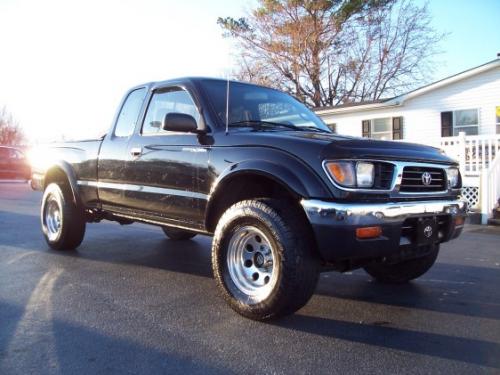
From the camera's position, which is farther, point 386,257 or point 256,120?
point 256,120

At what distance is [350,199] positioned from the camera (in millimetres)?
3184

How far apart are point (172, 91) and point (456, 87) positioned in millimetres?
15400

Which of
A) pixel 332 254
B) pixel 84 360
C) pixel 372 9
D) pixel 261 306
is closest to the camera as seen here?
pixel 84 360

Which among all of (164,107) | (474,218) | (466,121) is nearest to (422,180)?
(164,107)

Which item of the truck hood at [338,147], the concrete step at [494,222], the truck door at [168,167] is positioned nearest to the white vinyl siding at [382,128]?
the concrete step at [494,222]

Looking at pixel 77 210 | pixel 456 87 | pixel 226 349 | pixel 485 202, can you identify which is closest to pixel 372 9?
pixel 456 87

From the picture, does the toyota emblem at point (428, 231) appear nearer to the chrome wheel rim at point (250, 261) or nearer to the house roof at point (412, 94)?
the chrome wheel rim at point (250, 261)

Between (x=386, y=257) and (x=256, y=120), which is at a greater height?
(x=256, y=120)

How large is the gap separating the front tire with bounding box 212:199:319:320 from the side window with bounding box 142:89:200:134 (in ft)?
4.27

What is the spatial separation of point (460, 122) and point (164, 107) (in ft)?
49.7

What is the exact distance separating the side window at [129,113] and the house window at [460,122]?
48.2 ft

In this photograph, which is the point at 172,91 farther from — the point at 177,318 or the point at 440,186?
the point at 440,186

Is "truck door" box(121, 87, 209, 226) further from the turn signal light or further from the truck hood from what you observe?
the turn signal light

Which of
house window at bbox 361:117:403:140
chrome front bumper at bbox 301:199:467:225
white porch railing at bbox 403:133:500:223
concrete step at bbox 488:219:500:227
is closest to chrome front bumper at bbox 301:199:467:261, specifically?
chrome front bumper at bbox 301:199:467:225
